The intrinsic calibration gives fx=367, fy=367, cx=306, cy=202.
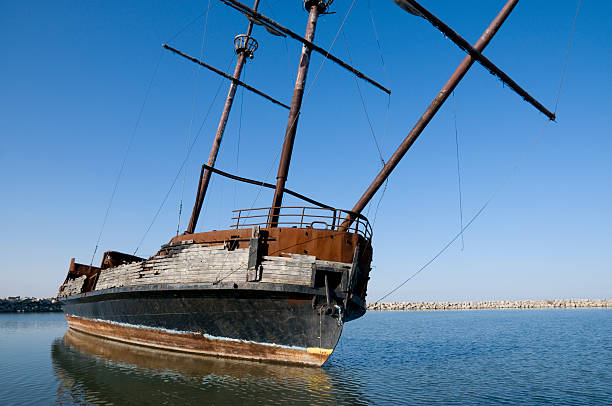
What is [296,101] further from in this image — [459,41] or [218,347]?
[218,347]

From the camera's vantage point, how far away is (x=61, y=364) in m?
11.9

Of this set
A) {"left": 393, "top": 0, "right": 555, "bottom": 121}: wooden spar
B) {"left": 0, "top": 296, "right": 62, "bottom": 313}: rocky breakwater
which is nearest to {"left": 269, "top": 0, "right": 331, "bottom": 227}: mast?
{"left": 393, "top": 0, "right": 555, "bottom": 121}: wooden spar

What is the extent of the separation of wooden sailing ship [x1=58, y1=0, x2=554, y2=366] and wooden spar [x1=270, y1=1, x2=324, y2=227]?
0.05 meters

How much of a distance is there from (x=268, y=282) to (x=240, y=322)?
1605 millimetres

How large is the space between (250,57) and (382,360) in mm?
18551

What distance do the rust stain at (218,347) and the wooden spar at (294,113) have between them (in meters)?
4.13

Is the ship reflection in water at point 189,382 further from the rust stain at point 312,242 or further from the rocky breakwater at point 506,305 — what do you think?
the rocky breakwater at point 506,305

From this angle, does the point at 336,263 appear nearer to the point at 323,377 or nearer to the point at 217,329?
the point at 323,377

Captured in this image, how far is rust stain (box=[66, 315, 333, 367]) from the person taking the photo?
10.5 metres

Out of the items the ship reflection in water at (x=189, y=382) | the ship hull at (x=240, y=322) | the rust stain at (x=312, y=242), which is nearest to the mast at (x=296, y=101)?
the rust stain at (x=312, y=242)

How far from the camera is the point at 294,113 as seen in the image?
14.4 m

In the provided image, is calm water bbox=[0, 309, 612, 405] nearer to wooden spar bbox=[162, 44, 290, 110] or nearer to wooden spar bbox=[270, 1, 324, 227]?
wooden spar bbox=[270, 1, 324, 227]

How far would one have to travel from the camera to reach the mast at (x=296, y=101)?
44.3 feet

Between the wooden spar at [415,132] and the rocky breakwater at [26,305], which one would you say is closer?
the wooden spar at [415,132]
